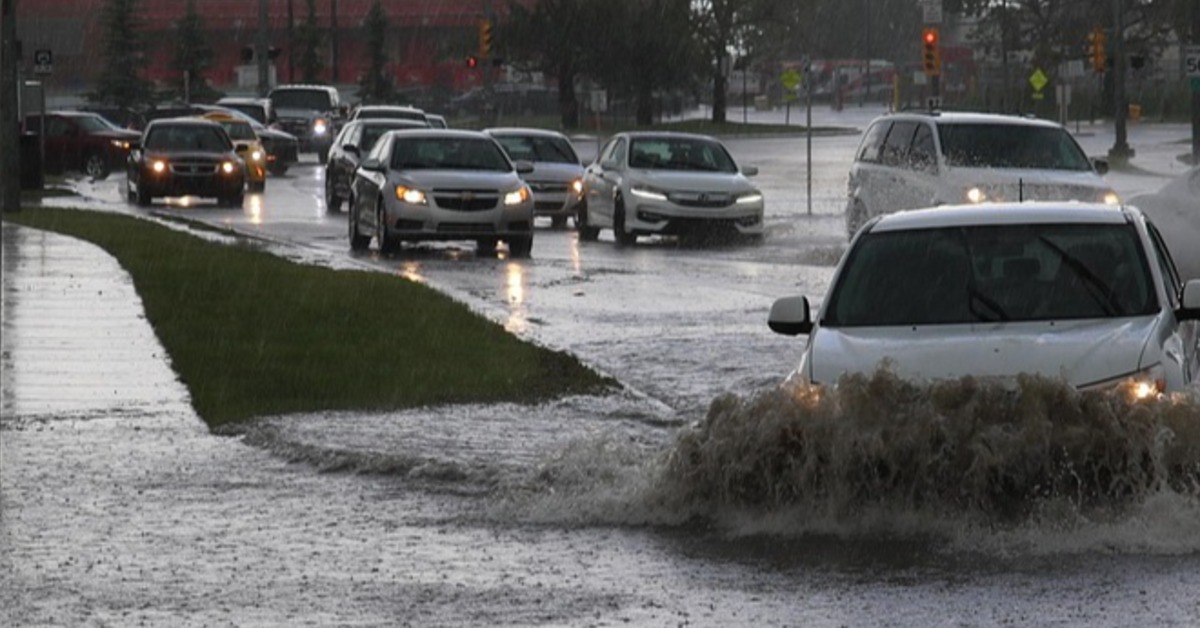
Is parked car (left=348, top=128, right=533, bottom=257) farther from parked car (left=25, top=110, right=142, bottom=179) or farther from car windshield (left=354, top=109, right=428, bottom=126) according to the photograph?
parked car (left=25, top=110, right=142, bottom=179)

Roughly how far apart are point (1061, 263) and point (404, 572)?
3.59m

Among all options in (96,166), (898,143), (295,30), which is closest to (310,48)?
(295,30)

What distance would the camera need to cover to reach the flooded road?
10.0 metres

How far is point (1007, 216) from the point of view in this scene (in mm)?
13242

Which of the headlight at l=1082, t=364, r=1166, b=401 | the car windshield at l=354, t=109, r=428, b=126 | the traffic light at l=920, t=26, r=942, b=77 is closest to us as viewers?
the headlight at l=1082, t=364, r=1166, b=401

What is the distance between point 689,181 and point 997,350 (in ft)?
83.9

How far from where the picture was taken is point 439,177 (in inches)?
1355

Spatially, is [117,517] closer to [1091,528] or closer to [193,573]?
[193,573]

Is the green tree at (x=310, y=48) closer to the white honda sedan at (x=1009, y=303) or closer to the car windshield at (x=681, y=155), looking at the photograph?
the car windshield at (x=681, y=155)

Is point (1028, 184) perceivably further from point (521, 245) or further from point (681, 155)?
point (681, 155)

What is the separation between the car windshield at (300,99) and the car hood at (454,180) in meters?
42.4

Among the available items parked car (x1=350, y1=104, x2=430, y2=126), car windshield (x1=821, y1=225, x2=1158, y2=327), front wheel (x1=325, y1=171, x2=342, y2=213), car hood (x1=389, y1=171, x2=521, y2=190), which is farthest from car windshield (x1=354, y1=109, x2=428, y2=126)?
car windshield (x1=821, y1=225, x2=1158, y2=327)

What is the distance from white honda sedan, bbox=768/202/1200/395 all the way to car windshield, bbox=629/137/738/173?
81.5 feet

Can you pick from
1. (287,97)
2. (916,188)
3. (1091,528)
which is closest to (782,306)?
(1091,528)
